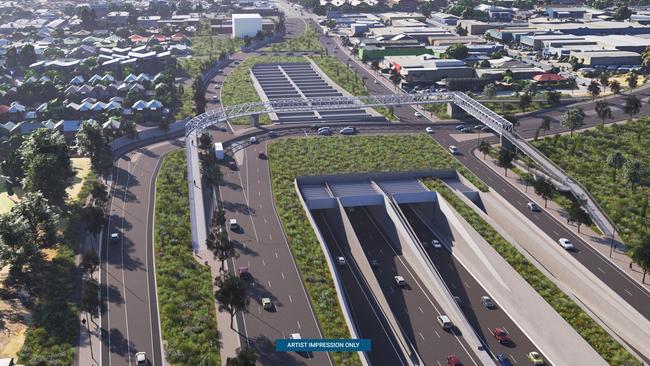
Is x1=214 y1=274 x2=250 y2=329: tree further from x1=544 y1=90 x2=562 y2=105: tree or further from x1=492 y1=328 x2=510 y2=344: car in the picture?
x1=544 y1=90 x2=562 y2=105: tree

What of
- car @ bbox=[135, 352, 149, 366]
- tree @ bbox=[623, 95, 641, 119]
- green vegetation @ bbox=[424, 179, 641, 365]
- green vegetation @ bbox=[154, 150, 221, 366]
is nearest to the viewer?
car @ bbox=[135, 352, 149, 366]

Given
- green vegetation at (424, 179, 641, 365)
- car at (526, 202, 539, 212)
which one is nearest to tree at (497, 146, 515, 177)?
car at (526, 202, 539, 212)

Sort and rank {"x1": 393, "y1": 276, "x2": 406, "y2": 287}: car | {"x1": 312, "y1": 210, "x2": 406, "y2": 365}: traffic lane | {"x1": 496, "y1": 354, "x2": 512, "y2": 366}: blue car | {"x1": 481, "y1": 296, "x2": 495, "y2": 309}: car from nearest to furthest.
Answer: {"x1": 496, "y1": 354, "x2": 512, "y2": 366}: blue car < {"x1": 312, "y1": 210, "x2": 406, "y2": 365}: traffic lane < {"x1": 481, "y1": 296, "x2": 495, "y2": 309}: car < {"x1": 393, "y1": 276, "x2": 406, "y2": 287}: car

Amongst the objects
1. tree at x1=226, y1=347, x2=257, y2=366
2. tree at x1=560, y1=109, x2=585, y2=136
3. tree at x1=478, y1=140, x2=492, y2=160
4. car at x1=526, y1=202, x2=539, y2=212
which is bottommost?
tree at x1=226, y1=347, x2=257, y2=366

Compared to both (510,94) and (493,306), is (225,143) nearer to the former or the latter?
(493,306)

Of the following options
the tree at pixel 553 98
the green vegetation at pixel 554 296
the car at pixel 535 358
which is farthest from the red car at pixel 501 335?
the tree at pixel 553 98
